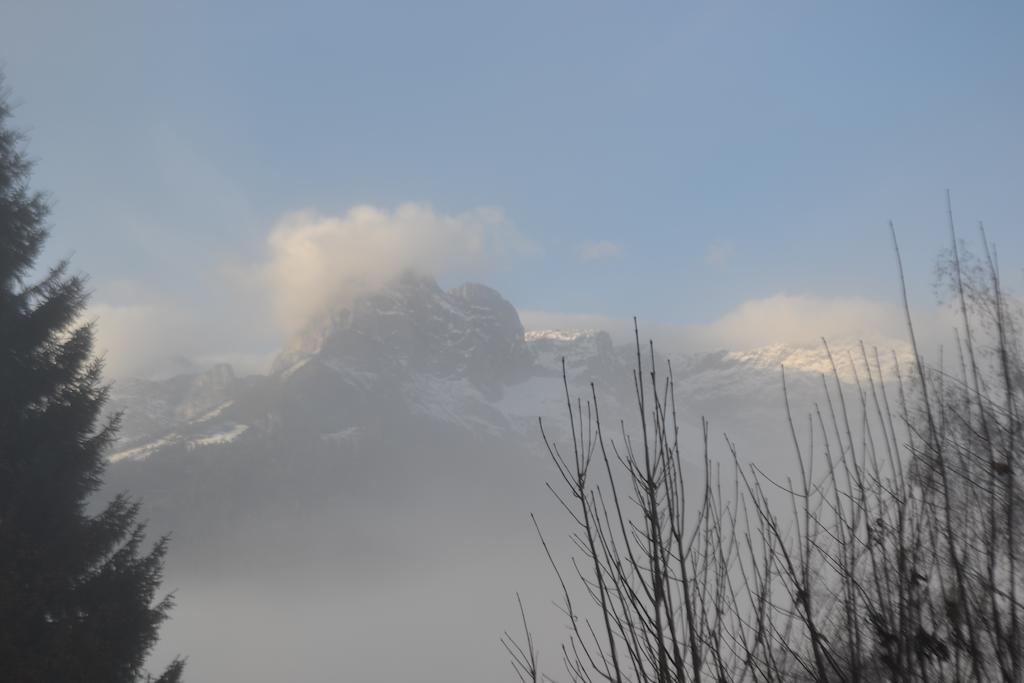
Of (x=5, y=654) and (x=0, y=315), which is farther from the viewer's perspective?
(x=0, y=315)

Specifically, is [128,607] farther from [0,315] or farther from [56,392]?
[0,315]

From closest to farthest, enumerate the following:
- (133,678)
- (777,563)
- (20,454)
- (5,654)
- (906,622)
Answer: (906,622) → (777,563) → (5,654) → (133,678) → (20,454)

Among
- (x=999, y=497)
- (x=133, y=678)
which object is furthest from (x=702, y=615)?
(x=133, y=678)

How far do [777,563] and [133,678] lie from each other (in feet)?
36.9

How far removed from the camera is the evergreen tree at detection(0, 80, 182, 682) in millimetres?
10406

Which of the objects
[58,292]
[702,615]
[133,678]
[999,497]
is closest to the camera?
[702,615]

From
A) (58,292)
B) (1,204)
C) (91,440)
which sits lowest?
(91,440)

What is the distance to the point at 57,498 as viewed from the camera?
12297 mm

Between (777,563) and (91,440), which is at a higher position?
(91,440)

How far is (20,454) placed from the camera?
12.2 metres

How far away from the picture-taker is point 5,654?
852 cm

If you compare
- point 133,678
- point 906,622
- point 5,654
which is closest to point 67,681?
point 5,654

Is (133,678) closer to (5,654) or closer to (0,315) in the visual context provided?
(5,654)

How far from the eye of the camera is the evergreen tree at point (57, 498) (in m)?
10.4
